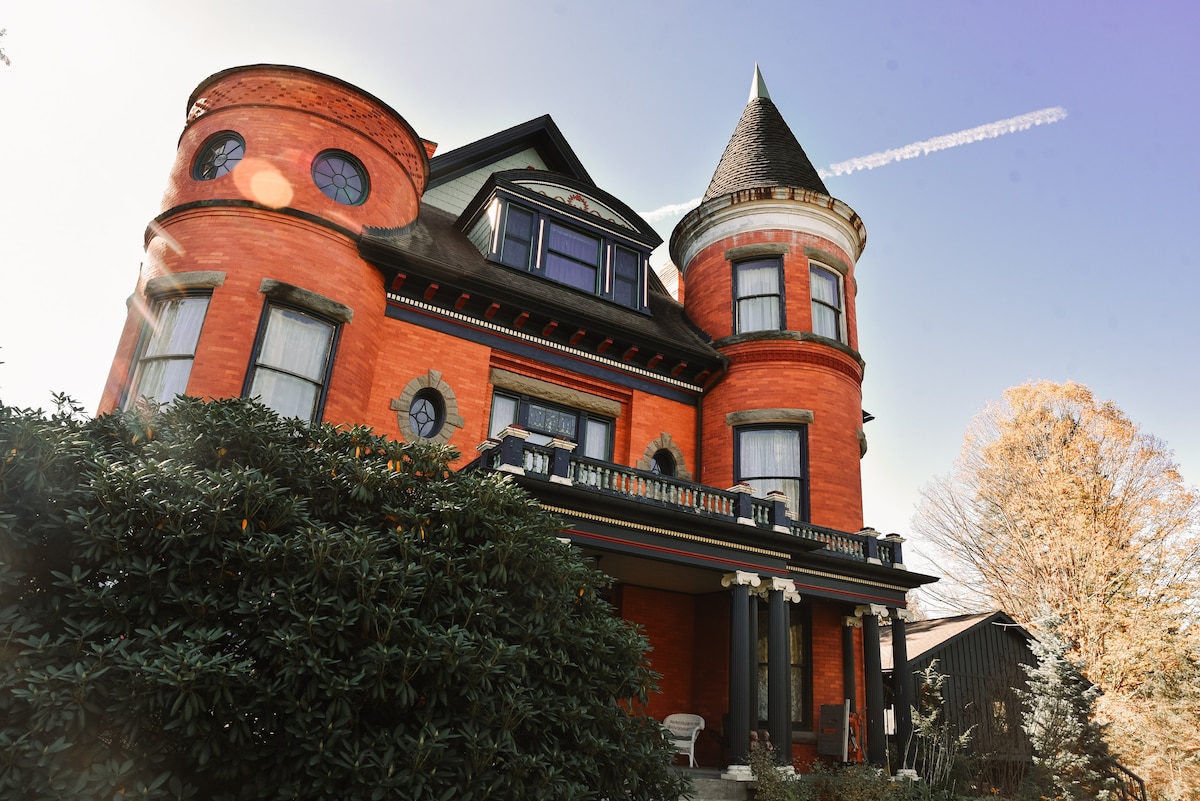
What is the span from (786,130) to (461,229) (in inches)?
402

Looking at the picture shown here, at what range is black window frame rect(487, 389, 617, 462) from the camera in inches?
618

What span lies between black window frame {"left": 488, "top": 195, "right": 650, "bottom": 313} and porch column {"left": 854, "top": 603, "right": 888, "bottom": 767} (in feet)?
27.6

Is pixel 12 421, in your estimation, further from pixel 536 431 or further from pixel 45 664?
pixel 536 431

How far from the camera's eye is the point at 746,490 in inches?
569

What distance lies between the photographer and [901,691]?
16.0 m

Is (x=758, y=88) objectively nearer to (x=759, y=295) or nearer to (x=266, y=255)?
(x=759, y=295)

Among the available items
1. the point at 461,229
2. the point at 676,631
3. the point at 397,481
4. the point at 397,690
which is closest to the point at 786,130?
the point at 461,229

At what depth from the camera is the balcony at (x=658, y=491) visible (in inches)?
482

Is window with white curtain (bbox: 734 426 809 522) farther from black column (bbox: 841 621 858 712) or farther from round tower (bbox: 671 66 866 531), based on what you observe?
black column (bbox: 841 621 858 712)

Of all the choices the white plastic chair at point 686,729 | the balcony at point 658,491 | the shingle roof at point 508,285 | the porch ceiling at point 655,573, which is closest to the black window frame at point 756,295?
the shingle roof at point 508,285

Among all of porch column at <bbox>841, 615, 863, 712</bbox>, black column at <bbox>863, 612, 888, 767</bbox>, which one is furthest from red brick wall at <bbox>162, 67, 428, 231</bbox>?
black column at <bbox>863, 612, 888, 767</bbox>

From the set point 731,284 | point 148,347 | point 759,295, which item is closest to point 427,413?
point 148,347

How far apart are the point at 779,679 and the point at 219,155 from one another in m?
13.9

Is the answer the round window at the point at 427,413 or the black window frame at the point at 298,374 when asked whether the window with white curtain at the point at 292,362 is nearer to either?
the black window frame at the point at 298,374
